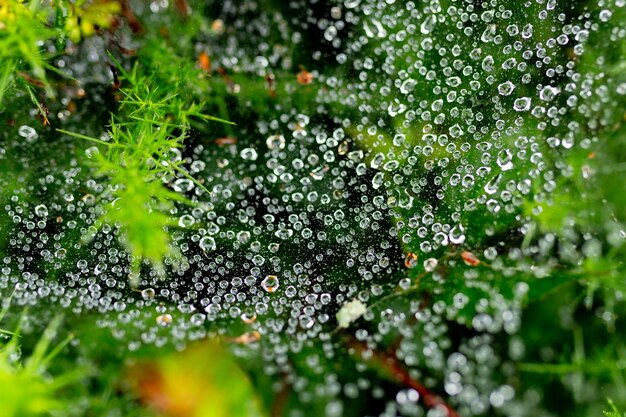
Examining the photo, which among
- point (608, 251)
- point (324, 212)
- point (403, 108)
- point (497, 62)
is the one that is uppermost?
point (497, 62)

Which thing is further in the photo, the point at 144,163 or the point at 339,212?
the point at 339,212

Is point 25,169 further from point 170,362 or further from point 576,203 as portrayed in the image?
point 576,203

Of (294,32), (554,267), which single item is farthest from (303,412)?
(294,32)

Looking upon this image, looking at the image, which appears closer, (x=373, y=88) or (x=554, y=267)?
(x=554, y=267)

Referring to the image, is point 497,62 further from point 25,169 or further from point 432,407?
point 25,169

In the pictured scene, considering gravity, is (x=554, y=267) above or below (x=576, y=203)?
below

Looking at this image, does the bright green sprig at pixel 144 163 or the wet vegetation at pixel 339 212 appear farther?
the wet vegetation at pixel 339 212

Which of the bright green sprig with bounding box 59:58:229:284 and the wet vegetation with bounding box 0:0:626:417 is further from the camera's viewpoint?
the wet vegetation with bounding box 0:0:626:417
